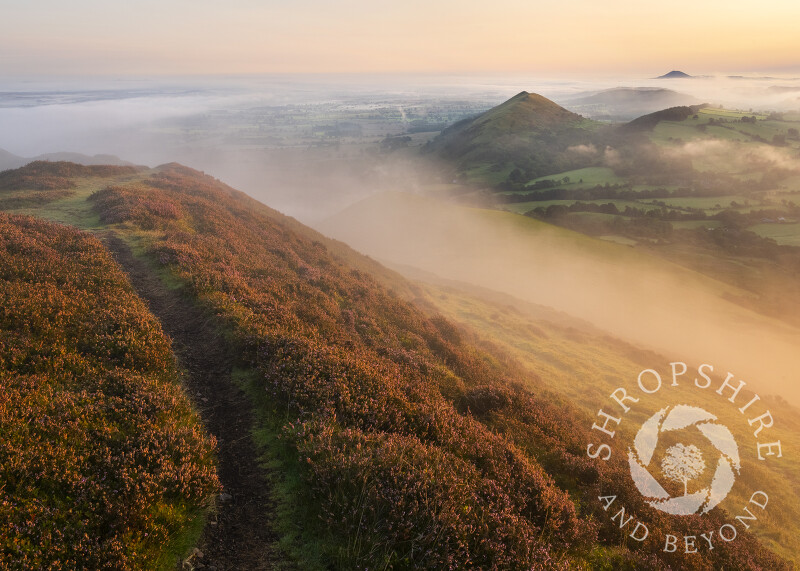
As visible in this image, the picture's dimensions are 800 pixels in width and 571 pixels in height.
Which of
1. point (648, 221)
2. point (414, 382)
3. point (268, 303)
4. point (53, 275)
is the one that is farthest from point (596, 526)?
point (648, 221)

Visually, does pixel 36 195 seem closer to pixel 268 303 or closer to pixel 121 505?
pixel 268 303

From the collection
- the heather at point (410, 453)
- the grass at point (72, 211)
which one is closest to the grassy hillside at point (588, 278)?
the heather at point (410, 453)

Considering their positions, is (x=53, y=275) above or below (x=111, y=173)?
below

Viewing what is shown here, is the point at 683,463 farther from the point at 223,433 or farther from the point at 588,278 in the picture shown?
the point at 588,278

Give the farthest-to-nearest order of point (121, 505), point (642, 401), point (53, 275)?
point (642, 401) < point (53, 275) < point (121, 505)

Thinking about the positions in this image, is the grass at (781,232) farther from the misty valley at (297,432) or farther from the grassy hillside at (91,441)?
the grassy hillside at (91,441)

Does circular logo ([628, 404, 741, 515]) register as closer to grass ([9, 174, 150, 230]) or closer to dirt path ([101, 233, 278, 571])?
dirt path ([101, 233, 278, 571])
